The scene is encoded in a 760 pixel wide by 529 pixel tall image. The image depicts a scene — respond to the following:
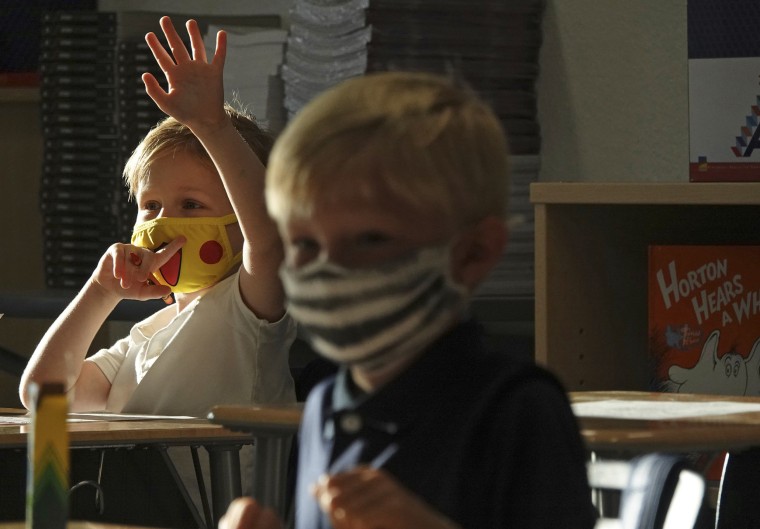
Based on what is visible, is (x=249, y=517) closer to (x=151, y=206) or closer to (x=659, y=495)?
(x=659, y=495)

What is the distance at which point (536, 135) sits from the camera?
2773 mm

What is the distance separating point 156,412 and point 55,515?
45.1 inches

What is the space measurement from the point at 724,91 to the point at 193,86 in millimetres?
879

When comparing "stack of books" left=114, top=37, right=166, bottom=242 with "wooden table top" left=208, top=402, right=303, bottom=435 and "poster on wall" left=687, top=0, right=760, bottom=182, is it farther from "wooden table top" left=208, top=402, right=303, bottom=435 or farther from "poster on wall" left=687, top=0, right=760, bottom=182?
"wooden table top" left=208, top=402, right=303, bottom=435

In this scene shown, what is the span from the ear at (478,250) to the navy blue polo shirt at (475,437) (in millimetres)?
39

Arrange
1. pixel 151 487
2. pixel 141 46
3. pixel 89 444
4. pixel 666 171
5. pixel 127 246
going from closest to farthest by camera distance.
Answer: pixel 89 444 → pixel 127 246 → pixel 151 487 → pixel 666 171 → pixel 141 46

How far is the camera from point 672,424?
1330 mm

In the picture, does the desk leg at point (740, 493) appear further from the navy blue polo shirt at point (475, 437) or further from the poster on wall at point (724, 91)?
the navy blue polo shirt at point (475, 437)

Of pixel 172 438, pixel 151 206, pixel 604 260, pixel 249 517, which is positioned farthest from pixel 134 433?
pixel 604 260

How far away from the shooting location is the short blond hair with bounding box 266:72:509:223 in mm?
846

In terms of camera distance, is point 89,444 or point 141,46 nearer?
point 89,444

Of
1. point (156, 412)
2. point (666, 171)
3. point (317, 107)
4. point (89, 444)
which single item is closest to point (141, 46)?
point (666, 171)

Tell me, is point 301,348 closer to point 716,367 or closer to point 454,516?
point 716,367

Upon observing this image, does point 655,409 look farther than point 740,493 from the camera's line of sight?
No
